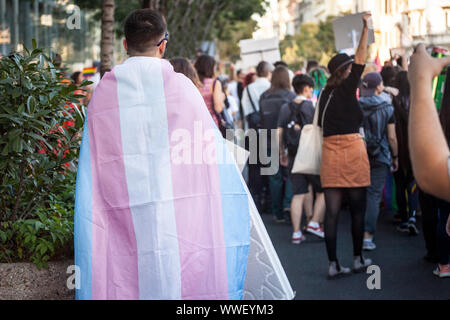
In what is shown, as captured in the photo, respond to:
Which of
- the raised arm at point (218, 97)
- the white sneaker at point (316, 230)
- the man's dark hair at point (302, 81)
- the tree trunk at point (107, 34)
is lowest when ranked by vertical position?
the white sneaker at point (316, 230)

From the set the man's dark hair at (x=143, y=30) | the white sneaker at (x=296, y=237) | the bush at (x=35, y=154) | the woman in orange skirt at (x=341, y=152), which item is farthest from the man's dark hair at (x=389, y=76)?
the man's dark hair at (x=143, y=30)

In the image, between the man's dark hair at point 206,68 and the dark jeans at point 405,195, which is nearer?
the man's dark hair at point 206,68

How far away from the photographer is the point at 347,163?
6633 mm

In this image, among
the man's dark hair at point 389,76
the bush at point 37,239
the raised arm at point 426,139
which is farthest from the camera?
the man's dark hair at point 389,76

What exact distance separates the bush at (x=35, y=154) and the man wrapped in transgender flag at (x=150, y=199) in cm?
71

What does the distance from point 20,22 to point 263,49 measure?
1337 cm

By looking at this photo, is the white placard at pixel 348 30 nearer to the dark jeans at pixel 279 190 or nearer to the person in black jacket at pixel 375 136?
the dark jeans at pixel 279 190

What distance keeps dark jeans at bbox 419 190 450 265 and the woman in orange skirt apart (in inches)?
26.0

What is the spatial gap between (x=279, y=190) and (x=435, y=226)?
2.86m

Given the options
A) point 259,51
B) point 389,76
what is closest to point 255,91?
point 389,76

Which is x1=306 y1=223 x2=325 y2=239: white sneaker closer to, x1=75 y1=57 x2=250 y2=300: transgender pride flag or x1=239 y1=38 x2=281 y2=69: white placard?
x1=75 y1=57 x2=250 y2=300: transgender pride flag

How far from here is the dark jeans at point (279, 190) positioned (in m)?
9.77

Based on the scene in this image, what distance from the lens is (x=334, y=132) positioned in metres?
6.68

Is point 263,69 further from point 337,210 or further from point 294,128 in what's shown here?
point 337,210
